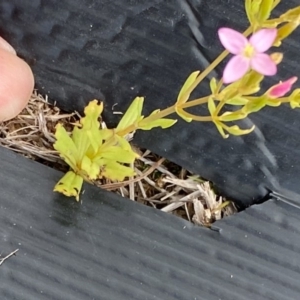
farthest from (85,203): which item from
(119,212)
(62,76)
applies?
(62,76)

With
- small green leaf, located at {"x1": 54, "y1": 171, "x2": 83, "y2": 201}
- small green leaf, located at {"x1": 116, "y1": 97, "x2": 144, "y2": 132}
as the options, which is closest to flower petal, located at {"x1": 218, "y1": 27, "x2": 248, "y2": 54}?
small green leaf, located at {"x1": 116, "y1": 97, "x2": 144, "y2": 132}

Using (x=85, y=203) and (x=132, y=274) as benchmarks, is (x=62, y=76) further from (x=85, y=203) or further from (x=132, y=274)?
(x=132, y=274)

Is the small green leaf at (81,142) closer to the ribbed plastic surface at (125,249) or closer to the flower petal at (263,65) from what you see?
the ribbed plastic surface at (125,249)

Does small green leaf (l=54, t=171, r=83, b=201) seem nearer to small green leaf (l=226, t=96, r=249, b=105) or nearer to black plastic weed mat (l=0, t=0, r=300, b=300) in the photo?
black plastic weed mat (l=0, t=0, r=300, b=300)

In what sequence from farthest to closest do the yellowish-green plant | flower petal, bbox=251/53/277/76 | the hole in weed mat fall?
the hole in weed mat, the yellowish-green plant, flower petal, bbox=251/53/277/76

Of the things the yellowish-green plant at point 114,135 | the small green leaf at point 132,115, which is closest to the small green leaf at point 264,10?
the yellowish-green plant at point 114,135

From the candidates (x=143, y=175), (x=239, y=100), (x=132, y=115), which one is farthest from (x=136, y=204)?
(x=239, y=100)
